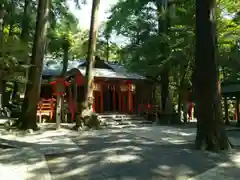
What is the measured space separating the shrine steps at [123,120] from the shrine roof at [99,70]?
2.40m

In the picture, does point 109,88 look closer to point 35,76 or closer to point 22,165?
point 35,76

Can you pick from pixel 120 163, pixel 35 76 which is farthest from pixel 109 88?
pixel 120 163

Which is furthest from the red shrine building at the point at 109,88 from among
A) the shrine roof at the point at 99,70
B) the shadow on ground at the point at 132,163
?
the shadow on ground at the point at 132,163

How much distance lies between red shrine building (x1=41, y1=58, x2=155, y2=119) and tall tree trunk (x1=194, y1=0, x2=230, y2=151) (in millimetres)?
7704

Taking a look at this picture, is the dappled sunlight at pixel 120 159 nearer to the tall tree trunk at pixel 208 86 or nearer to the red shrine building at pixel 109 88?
the tall tree trunk at pixel 208 86

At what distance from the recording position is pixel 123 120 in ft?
43.4

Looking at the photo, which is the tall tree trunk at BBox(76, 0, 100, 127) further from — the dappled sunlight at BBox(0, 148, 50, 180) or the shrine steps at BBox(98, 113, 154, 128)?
the dappled sunlight at BBox(0, 148, 50, 180)

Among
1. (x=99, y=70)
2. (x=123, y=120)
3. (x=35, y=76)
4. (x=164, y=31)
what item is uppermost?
(x=164, y=31)

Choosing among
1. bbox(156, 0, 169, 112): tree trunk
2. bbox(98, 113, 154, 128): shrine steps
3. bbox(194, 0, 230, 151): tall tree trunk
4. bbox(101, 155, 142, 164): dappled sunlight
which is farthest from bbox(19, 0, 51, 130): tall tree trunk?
bbox(156, 0, 169, 112): tree trunk

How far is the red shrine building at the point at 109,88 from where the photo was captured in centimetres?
1417

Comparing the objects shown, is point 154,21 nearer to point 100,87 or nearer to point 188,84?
point 188,84

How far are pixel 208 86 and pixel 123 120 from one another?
7.55 m

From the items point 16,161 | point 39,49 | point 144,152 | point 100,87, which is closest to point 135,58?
point 100,87

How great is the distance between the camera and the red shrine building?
1417cm
